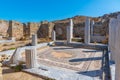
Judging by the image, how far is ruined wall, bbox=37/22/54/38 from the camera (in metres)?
28.0

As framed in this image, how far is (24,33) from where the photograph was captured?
1089 inches

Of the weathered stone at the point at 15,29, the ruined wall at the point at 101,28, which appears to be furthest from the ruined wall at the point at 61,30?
the weathered stone at the point at 15,29

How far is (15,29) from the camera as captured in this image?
82.6ft

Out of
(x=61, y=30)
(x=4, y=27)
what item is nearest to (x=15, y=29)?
(x=4, y=27)

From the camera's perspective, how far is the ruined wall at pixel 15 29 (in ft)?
81.1

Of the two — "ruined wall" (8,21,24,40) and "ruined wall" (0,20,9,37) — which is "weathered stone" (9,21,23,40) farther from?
"ruined wall" (0,20,9,37)

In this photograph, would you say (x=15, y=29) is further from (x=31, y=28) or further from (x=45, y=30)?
(x=45, y=30)

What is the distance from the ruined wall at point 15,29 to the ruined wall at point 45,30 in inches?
162

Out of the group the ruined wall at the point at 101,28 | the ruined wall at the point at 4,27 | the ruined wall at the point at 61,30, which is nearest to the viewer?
the ruined wall at the point at 4,27

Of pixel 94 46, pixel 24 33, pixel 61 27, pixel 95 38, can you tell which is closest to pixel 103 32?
pixel 95 38

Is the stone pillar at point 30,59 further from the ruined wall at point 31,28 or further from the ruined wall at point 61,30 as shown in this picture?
the ruined wall at point 61,30

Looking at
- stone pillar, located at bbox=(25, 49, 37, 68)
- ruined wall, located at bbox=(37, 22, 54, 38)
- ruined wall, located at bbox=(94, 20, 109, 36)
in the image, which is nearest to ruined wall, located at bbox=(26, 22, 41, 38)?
ruined wall, located at bbox=(37, 22, 54, 38)

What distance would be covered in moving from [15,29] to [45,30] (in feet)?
20.8

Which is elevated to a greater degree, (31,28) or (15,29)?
(31,28)
